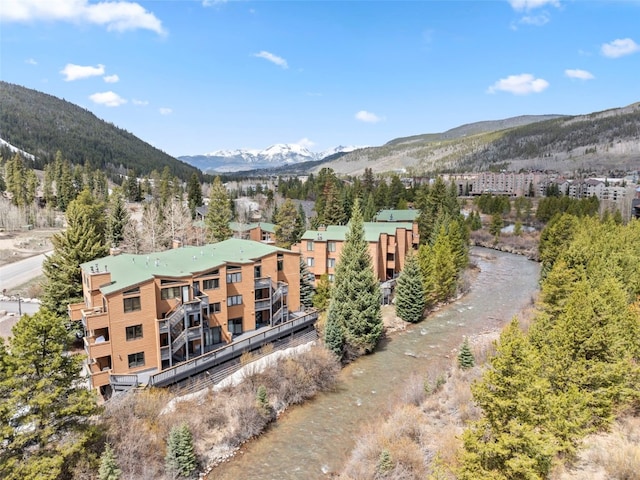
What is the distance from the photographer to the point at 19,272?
53156mm

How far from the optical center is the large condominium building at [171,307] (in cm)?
2752

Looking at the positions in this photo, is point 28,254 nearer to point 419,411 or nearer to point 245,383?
point 245,383

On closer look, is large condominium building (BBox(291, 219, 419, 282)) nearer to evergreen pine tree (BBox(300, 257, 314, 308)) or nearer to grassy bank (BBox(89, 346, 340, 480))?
evergreen pine tree (BBox(300, 257, 314, 308))

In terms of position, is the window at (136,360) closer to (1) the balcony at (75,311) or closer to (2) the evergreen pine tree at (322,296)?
(1) the balcony at (75,311)

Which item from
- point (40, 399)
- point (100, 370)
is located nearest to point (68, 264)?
point (100, 370)

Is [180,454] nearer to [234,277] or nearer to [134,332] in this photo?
[134,332]

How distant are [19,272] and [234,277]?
120ft

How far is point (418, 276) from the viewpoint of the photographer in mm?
46500

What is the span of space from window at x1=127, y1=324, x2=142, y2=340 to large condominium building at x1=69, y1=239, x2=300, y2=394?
6 cm

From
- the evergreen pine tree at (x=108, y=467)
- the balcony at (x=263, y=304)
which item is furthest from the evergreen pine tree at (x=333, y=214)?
the evergreen pine tree at (x=108, y=467)

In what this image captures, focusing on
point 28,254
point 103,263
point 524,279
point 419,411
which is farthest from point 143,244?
point 524,279

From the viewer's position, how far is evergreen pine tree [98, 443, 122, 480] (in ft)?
61.4

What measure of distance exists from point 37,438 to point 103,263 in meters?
17.3

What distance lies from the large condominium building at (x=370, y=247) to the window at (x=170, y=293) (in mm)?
19967
